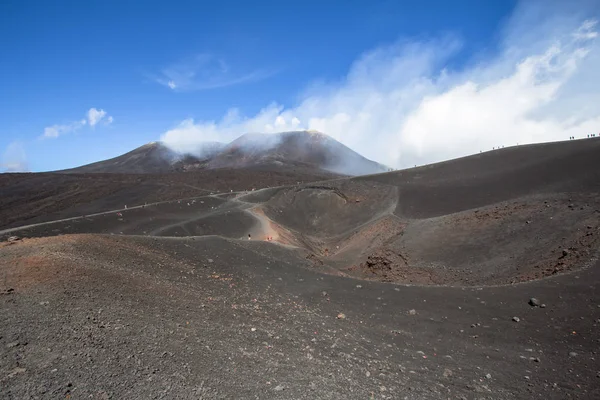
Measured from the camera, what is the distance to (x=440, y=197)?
75.3ft

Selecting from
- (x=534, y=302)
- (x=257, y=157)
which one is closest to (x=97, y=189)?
(x=257, y=157)

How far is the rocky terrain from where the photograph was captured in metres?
4.73

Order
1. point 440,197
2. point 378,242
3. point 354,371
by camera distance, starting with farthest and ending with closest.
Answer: point 440,197, point 378,242, point 354,371

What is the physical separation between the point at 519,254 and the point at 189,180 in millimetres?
47512

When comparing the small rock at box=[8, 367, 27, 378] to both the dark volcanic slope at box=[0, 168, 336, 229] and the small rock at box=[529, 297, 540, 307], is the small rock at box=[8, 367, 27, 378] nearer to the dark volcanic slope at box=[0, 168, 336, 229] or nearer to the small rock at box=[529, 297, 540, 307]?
the small rock at box=[529, 297, 540, 307]

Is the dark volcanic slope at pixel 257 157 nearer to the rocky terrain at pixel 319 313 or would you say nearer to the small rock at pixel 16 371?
the rocky terrain at pixel 319 313

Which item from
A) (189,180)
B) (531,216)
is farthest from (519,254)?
(189,180)

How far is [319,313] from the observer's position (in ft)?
28.0

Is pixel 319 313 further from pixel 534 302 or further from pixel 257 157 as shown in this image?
pixel 257 157

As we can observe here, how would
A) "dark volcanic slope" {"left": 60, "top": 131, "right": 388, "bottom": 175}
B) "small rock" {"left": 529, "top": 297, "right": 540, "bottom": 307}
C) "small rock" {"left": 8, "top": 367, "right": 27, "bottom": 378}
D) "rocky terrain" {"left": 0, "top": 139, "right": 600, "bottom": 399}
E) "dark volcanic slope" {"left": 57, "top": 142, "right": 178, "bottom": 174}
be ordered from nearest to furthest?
"small rock" {"left": 8, "top": 367, "right": 27, "bottom": 378} → "rocky terrain" {"left": 0, "top": 139, "right": 600, "bottom": 399} → "small rock" {"left": 529, "top": 297, "right": 540, "bottom": 307} → "dark volcanic slope" {"left": 57, "top": 142, "right": 178, "bottom": 174} → "dark volcanic slope" {"left": 60, "top": 131, "right": 388, "bottom": 175}

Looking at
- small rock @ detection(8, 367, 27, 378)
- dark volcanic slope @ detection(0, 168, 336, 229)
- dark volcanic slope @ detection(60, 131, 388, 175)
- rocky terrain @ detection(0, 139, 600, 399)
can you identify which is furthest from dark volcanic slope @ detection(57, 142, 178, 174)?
small rock @ detection(8, 367, 27, 378)

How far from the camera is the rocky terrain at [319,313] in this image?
4730 millimetres

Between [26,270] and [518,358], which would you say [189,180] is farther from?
[518,358]

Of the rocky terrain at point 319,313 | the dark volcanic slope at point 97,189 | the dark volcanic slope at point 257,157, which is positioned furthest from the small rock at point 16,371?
the dark volcanic slope at point 257,157
